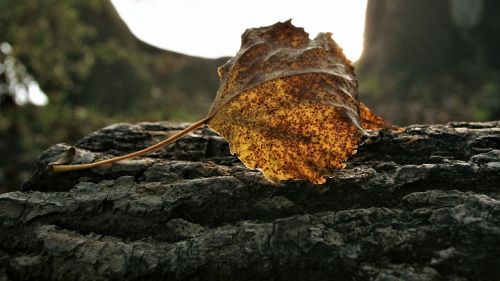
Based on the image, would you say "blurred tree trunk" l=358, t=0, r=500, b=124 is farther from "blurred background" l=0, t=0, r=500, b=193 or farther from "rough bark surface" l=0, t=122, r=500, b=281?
"rough bark surface" l=0, t=122, r=500, b=281

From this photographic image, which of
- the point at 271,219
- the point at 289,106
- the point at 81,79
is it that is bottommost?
the point at 271,219

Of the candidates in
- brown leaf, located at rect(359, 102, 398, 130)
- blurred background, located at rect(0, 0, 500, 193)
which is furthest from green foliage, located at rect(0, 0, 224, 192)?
brown leaf, located at rect(359, 102, 398, 130)

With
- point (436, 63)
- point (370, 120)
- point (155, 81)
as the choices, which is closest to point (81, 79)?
point (155, 81)

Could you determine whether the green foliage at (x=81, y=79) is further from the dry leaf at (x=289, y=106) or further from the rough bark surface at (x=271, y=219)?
the dry leaf at (x=289, y=106)

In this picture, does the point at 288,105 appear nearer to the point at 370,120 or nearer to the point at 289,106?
the point at 289,106

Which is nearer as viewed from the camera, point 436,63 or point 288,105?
point 288,105

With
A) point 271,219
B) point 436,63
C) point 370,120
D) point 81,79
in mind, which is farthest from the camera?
point 81,79

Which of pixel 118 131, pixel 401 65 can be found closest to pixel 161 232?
pixel 118 131

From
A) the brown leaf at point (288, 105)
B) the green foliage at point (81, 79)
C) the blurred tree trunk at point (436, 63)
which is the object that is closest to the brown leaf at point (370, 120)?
the brown leaf at point (288, 105)
